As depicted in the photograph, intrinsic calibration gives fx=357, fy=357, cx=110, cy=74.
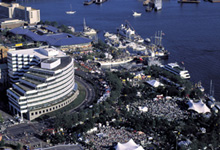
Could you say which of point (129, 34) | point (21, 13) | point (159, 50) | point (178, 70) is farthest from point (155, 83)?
point (21, 13)

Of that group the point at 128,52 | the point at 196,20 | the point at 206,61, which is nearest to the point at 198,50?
the point at 206,61

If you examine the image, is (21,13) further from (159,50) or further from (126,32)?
(159,50)

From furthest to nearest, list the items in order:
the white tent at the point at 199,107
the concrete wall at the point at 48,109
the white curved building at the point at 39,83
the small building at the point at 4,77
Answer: the small building at the point at 4,77 → the white tent at the point at 199,107 → the white curved building at the point at 39,83 → the concrete wall at the point at 48,109

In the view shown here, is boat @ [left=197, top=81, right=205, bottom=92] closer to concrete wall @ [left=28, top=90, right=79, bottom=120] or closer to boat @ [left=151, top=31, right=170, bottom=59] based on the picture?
boat @ [left=151, top=31, right=170, bottom=59]

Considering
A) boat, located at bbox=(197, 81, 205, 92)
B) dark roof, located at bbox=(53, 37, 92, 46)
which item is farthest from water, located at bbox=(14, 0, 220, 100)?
dark roof, located at bbox=(53, 37, 92, 46)

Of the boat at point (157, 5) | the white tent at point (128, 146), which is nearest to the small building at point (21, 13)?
the boat at point (157, 5)

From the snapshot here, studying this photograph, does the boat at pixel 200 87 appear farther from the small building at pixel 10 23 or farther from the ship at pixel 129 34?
the small building at pixel 10 23
